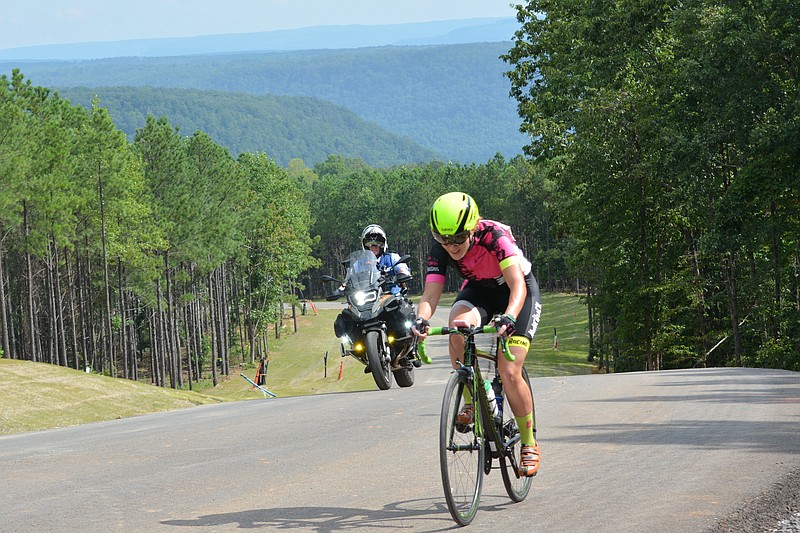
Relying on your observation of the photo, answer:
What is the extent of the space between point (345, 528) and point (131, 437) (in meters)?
6.85

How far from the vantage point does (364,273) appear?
16922 mm

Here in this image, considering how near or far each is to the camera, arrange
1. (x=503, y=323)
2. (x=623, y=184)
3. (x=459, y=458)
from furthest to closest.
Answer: (x=623, y=184)
(x=503, y=323)
(x=459, y=458)

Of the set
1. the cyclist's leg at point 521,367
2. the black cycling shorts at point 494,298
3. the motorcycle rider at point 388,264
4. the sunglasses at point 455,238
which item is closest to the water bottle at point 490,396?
the cyclist's leg at point 521,367

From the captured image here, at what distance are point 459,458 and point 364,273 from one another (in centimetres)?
1014

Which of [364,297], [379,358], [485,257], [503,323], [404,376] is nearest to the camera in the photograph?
[503,323]

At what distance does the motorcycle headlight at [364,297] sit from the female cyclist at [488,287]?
893 centimetres

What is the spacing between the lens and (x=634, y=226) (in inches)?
1628

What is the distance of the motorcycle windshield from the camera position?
16891 mm

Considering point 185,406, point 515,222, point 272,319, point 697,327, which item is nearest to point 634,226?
point 697,327

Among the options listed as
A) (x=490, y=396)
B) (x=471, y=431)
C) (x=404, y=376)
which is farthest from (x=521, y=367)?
(x=404, y=376)

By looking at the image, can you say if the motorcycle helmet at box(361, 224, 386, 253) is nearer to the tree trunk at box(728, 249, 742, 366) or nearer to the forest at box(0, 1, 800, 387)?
the forest at box(0, 1, 800, 387)

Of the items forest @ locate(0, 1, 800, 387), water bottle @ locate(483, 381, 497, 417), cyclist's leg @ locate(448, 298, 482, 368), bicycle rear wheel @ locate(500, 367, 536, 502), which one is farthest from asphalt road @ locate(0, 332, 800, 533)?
forest @ locate(0, 1, 800, 387)

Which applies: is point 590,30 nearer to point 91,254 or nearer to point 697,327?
point 697,327

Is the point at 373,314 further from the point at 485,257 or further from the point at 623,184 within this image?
the point at 623,184
